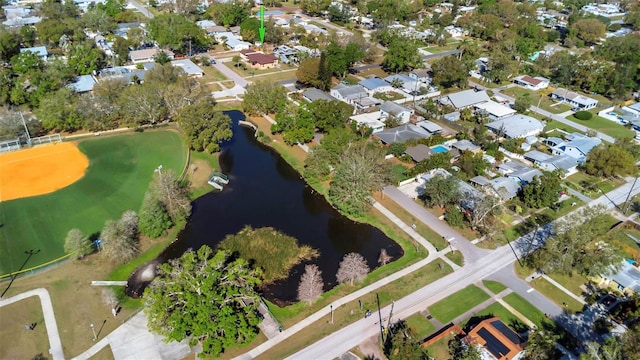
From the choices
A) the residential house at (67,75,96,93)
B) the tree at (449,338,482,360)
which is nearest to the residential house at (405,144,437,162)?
the tree at (449,338,482,360)

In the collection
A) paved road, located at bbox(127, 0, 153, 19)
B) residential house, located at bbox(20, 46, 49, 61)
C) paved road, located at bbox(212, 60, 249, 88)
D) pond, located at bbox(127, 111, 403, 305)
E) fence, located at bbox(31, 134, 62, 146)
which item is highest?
residential house, located at bbox(20, 46, 49, 61)

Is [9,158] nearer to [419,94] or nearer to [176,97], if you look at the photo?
[176,97]

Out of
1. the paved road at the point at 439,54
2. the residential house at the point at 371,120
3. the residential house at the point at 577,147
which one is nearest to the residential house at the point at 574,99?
the residential house at the point at 577,147

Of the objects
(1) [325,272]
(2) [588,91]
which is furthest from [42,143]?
(2) [588,91]

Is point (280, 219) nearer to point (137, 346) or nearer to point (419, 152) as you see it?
point (137, 346)

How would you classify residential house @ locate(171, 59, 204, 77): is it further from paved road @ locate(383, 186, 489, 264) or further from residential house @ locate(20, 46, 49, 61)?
paved road @ locate(383, 186, 489, 264)

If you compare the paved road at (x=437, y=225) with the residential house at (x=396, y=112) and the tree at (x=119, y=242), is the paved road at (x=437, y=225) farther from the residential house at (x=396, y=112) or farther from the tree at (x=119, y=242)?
the tree at (x=119, y=242)

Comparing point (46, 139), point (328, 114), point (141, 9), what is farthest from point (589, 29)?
point (46, 139)
